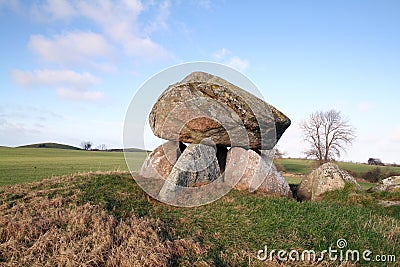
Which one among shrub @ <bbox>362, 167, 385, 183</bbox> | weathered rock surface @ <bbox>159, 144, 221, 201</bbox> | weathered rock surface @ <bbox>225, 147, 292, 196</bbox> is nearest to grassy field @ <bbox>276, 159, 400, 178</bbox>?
shrub @ <bbox>362, 167, 385, 183</bbox>

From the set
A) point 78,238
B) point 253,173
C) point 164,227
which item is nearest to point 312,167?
point 253,173

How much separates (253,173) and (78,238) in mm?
6578

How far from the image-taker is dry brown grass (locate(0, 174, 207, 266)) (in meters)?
5.97

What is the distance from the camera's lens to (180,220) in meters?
8.43

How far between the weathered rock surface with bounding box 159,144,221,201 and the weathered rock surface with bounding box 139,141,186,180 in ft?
2.96

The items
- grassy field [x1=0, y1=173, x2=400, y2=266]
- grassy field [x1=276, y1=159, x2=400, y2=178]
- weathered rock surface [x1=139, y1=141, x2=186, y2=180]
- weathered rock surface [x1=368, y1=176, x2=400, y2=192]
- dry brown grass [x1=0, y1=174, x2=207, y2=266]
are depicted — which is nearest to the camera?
dry brown grass [x1=0, y1=174, x2=207, y2=266]

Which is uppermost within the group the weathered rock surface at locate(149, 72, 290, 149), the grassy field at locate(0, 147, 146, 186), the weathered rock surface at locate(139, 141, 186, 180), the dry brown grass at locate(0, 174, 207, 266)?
the weathered rock surface at locate(149, 72, 290, 149)

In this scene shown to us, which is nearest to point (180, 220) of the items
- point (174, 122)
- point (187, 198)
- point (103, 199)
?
point (187, 198)

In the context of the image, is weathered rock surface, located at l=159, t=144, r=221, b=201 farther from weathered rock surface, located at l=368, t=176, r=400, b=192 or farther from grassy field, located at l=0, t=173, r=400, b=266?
weathered rock surface, located at l=368, t=176, r=400, b=192

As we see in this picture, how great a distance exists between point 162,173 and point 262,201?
12.7 ft

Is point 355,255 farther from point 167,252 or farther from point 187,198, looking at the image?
point 187,198

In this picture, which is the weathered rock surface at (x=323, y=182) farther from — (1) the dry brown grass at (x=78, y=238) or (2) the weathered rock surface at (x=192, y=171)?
(1) the dry brown grass at (x=78, y=238)

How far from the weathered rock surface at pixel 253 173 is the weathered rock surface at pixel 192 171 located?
76 centimetres

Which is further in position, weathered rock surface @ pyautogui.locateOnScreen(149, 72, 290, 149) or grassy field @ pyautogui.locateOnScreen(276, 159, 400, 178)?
grassy field @ pyautogui.locateOnScreen(276, 159, 400, 178)
